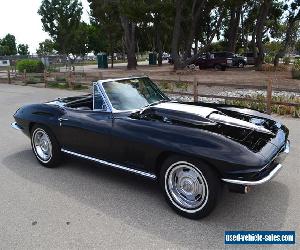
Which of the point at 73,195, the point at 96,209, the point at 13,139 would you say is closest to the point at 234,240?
the point at 96,209

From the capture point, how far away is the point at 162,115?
4184 millimetres

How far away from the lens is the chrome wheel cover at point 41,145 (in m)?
5.33

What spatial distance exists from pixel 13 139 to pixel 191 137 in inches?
192

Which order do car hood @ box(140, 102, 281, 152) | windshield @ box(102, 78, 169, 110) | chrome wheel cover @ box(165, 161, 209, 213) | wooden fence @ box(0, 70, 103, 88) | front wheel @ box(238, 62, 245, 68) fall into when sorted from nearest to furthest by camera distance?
1. chrome wheel cover @ box(165, 161, 209, 213)
2. car hood @ box(140, 102, 281, 152)
3. windshield @ box(102, 78, 169, 110)
4. wooden fence @ box(0, 70, 103, 88)
5. front wheel @ box(238, 62, 245, 68)

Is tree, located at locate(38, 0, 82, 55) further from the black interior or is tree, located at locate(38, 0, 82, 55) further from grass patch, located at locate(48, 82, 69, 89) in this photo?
the black interior

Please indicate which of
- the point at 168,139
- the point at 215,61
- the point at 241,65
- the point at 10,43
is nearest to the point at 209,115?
the point at 168,139

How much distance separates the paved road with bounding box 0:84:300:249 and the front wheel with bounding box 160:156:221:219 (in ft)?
0.42

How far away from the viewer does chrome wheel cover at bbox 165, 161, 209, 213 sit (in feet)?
11.6

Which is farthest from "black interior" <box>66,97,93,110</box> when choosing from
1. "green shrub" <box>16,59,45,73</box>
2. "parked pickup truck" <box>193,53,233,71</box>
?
"parked pickup truck" <box>193,53,233,71</box>

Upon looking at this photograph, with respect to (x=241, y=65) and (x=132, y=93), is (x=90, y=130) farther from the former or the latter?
(x=241, y=65)

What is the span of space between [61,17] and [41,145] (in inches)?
1408

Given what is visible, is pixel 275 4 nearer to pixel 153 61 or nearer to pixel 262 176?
pixel 153 61

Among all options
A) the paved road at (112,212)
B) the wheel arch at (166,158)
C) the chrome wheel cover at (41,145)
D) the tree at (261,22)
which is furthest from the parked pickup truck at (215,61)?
the wheel arch at (166,158)

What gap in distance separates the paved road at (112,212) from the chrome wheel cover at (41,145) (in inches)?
9.5
